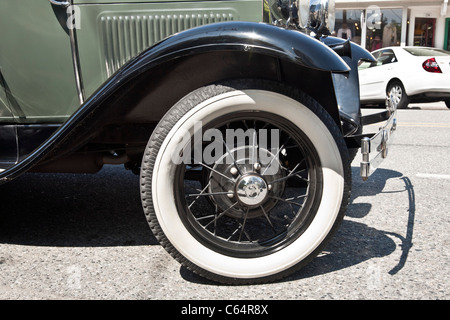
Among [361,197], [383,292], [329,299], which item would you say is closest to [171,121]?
[329,299]

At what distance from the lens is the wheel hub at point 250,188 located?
1.81 metres

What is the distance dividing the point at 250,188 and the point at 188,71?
54 cm

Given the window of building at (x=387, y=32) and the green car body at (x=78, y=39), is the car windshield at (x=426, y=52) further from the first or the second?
the window of building at (x=387, y=32)

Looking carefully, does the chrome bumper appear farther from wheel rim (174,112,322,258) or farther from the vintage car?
wheel rim (174,112,322,258)

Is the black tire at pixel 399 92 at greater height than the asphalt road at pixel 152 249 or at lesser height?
lesser

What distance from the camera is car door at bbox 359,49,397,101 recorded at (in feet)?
28.2

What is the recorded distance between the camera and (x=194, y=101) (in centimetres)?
171

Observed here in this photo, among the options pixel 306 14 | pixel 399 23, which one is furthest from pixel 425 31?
pixel 306 14

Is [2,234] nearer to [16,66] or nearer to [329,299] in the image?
[16,66]

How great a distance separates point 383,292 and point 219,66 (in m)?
1.10

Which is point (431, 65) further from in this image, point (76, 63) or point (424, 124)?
point (76, 63)

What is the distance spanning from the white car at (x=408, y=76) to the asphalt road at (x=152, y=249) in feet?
16.8

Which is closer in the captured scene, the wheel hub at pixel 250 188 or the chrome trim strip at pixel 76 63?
the wheel hub at pixel 250 188

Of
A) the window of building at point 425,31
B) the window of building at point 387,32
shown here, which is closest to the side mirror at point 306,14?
the window of building at point 387,32
